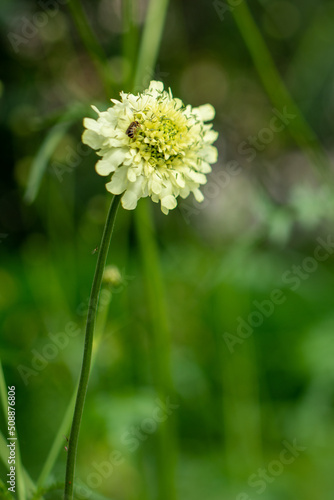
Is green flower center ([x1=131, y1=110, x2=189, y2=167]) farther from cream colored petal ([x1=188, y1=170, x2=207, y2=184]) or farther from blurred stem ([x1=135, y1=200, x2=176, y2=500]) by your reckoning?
blurred stem ([x1=135, y1=200, x2=176, y2=500])

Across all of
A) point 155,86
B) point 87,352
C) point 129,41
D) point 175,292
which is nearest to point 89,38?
point 129,41

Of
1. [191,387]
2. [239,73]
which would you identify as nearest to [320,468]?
[191,387]

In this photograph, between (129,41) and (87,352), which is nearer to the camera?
(87,352)

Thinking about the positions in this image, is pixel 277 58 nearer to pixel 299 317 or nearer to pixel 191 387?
pixel 299 317

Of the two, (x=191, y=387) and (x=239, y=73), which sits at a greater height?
(x=239, y=73)

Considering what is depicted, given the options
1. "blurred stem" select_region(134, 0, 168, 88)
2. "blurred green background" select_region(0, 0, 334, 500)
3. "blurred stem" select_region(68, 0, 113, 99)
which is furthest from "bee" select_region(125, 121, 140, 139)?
"blurred stem" select_region(134, 0, 168, 88)

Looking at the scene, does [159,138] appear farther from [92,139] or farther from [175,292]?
[175,292]
